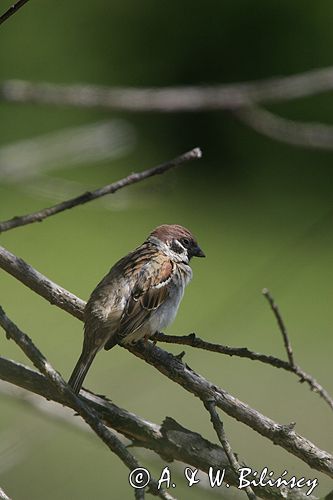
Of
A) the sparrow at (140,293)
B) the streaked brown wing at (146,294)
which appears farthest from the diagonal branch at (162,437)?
the streaked brown wing at (146,294)

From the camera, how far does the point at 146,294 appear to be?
1794mm

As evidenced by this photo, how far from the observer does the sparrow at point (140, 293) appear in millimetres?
1660

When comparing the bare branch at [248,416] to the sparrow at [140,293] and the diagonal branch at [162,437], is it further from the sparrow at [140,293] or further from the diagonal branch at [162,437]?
the sparrow at [140,293]

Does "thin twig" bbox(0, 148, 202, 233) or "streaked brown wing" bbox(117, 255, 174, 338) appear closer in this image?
"thin twig" bbox(0, 148, 202, 233)

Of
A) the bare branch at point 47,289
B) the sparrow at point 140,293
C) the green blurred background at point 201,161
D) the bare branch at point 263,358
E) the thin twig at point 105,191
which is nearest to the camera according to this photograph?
the thin twig at point 105,191

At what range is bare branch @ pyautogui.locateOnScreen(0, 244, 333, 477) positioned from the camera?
135cm

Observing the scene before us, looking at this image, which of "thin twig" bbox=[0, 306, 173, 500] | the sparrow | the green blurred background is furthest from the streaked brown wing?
the green blurred background

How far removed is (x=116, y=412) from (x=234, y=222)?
3020mm

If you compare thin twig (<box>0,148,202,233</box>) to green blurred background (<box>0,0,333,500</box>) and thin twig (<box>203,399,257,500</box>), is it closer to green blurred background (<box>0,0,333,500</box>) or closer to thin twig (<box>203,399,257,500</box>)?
thin twig (<box>203,399,257,500</box>)

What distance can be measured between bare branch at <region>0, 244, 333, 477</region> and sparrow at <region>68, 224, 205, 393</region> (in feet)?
0.69

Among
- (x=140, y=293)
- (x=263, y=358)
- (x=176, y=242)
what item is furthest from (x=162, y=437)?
(x=176, y=242)

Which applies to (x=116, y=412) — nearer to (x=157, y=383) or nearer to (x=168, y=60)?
(x=157, y=383)

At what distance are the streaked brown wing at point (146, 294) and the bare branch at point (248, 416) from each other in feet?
0.91

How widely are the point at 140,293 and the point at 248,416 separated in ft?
1.61
